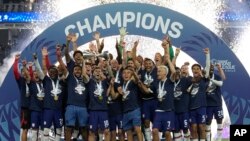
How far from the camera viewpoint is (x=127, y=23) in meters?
13.5

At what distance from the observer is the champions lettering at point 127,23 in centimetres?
1350

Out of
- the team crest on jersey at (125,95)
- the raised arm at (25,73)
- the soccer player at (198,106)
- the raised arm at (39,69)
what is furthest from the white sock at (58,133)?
the soccer player at (198,106)

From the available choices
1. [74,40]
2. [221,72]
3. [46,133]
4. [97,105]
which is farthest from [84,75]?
[221,72]

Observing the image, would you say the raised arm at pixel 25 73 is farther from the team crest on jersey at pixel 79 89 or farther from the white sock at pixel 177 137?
the white sock at pixel 177 137

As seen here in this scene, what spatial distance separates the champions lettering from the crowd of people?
0.70m

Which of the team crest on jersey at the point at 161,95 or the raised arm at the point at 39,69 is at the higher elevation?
the raised arm at the point at 39,69

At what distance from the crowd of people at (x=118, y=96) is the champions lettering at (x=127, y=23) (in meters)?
0.70

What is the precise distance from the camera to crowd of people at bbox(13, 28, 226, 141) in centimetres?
1189

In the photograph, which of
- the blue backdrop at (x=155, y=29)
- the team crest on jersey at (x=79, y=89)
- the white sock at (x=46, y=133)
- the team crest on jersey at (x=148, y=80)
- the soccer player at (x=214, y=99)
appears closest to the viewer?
the team crest on jersey at (x=79, y=89)

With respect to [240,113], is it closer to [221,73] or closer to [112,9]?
[221,73]

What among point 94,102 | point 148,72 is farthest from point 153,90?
point 94,102

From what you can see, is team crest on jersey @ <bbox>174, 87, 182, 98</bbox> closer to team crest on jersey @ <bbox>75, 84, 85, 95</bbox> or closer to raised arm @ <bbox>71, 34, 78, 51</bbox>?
team crest on jersey @ <bbox>75, 84, 85, 95</bbox>

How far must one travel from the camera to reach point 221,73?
42.5 feet

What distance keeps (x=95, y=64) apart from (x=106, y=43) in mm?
2235
